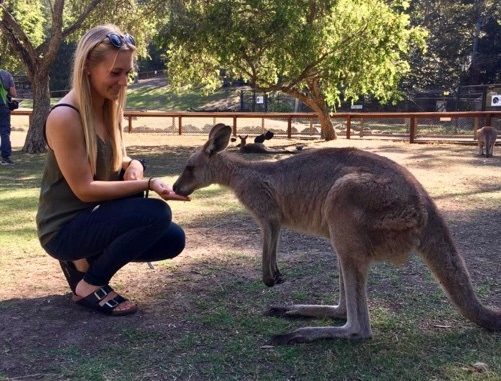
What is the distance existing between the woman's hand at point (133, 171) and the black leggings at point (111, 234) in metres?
0.23

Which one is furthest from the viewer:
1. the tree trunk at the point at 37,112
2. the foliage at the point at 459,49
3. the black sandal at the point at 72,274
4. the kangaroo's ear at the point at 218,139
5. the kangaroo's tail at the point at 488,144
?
the foliage at the point at 459,49

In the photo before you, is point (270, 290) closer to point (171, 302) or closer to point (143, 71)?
point (171, 302)

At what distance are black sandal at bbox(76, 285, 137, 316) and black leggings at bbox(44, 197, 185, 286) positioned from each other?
0.05 m

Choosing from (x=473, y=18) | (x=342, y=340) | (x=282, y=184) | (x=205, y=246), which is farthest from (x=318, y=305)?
(x=473, y=18)

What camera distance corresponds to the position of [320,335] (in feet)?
8.18

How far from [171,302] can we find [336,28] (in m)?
10.2

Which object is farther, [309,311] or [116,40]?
[309,311]

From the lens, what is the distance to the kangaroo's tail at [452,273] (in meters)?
2.46

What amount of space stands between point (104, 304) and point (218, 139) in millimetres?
1196

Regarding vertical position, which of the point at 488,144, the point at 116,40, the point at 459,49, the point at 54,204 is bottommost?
the point at 488,144

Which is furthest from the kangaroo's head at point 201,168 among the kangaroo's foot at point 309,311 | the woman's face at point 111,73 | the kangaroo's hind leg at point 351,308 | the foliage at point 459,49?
the foliage at point 459,49

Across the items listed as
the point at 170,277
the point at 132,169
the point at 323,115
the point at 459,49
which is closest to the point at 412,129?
A: the point at 323,115

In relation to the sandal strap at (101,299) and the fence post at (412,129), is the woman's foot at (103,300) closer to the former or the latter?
the sandal strap at (101,299)

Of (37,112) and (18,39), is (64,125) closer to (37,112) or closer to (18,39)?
(37,112)
